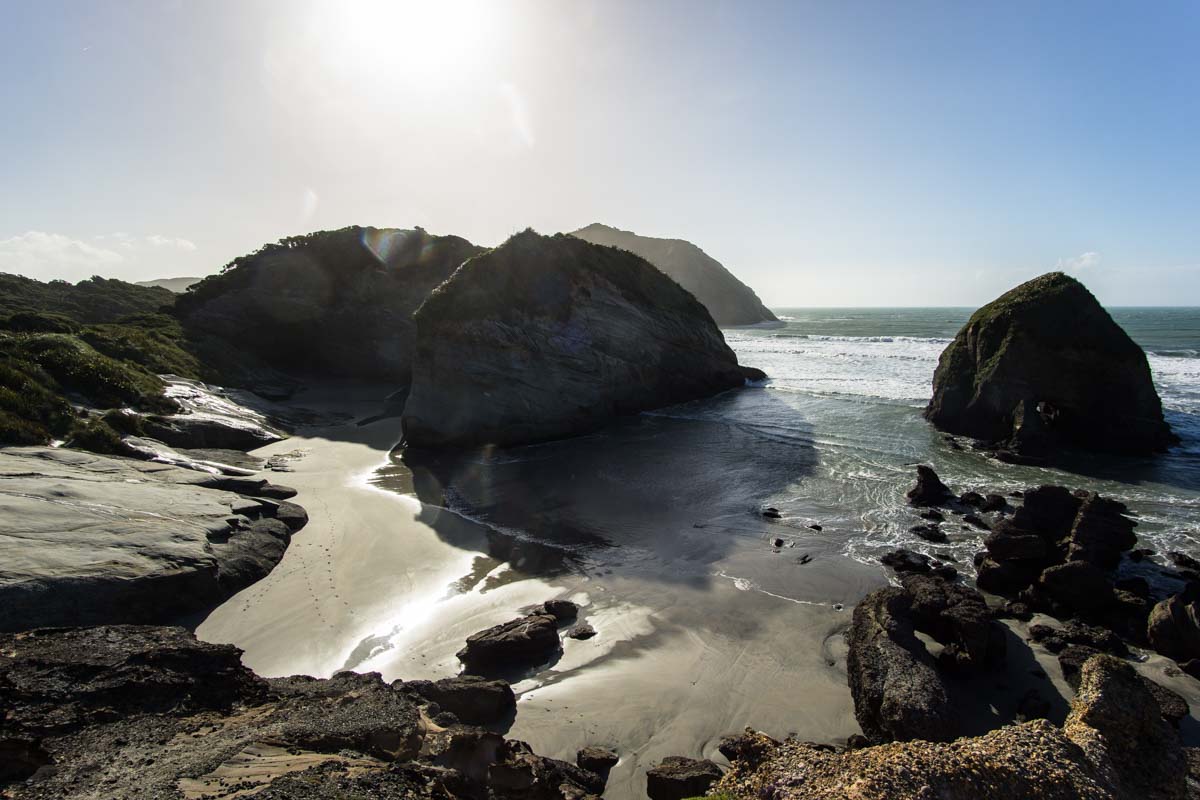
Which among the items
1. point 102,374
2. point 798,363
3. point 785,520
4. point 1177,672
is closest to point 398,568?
point 785,520

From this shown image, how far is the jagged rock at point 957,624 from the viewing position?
305 inches

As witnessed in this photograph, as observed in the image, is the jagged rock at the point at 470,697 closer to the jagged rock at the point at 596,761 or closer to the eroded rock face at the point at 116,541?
the jagged rock at the point at 596,761

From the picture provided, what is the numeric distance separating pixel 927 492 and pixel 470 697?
1215 centimetres

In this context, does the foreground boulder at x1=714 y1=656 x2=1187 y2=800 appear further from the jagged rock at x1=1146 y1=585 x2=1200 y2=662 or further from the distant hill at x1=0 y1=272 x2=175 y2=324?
the distant hill at x1=0 y1=272 x2=175 y2=324

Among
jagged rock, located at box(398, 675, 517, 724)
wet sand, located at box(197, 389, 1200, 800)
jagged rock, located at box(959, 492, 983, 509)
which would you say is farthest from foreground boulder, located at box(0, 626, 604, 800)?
jagged rock, located at box(959, 492, 983, 509)

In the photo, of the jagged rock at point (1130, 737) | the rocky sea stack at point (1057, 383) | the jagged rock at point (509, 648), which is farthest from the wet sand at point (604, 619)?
the rocky sea stack at point (1057, 383)

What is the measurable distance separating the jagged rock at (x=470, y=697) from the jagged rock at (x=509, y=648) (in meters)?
1.00

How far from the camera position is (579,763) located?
20.1ft

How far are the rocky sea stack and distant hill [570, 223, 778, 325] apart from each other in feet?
282

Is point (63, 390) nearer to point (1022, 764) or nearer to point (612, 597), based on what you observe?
point (612, 597)

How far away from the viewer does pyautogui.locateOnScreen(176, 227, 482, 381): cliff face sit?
3397cm

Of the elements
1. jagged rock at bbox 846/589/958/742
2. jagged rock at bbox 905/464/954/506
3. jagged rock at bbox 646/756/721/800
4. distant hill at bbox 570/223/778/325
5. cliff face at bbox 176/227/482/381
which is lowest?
jagged rock at bbox 646/756/721/800

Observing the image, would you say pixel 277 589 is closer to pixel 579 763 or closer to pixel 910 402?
pixel 579 763

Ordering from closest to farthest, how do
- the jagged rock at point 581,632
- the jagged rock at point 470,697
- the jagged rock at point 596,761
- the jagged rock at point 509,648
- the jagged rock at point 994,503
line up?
1. the jagged rock at point 596,761
2. the jagged rock at point 470,697
3. the jagged rock at point 509,648
4. the jagged rock at point 581,632
5. the jagged rock at point 994,503
